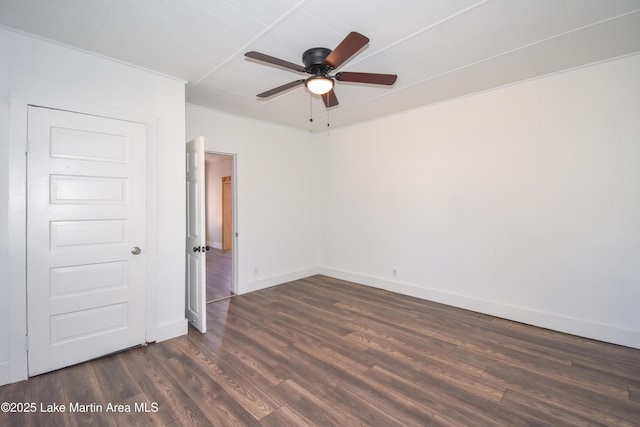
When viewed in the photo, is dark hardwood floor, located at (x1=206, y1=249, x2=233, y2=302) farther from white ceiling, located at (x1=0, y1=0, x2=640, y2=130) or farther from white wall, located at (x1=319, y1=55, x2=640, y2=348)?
white ceiling, located at (x1=0, y1=0, x2=640, y2=130)

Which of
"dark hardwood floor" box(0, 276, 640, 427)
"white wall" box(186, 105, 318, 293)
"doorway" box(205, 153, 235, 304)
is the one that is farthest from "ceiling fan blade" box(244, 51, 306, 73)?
"doorway" box(205, 153, 235, 304)

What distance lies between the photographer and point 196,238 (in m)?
3.31

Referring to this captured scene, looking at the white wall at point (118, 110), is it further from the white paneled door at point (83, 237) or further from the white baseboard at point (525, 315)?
the white baseboard at point (525, 315)

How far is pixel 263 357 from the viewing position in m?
2.68

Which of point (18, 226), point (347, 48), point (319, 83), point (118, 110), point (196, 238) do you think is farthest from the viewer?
point (196, 238)

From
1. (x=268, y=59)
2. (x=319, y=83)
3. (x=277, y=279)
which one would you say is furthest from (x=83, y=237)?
(x=277, y=279)

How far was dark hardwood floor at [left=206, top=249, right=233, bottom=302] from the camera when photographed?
457 cm

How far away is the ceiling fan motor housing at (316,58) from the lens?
2439 mm

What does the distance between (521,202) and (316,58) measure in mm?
2861

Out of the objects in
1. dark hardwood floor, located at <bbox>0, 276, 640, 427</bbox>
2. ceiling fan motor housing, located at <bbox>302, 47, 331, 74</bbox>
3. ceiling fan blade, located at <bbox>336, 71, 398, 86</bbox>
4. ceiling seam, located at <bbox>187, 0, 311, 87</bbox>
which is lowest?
dark hardwood floor, located at <bbox>0, 276, 640, 427</bbox>

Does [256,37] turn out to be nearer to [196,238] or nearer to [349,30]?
[349,30]

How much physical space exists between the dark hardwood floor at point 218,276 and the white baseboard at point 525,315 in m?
2.49

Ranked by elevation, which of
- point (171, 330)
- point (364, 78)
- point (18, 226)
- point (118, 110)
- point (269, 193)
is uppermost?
point (364, 78)

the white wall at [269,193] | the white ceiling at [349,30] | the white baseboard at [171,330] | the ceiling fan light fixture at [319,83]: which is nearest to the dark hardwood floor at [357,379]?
the white baseboard at [171,330]
